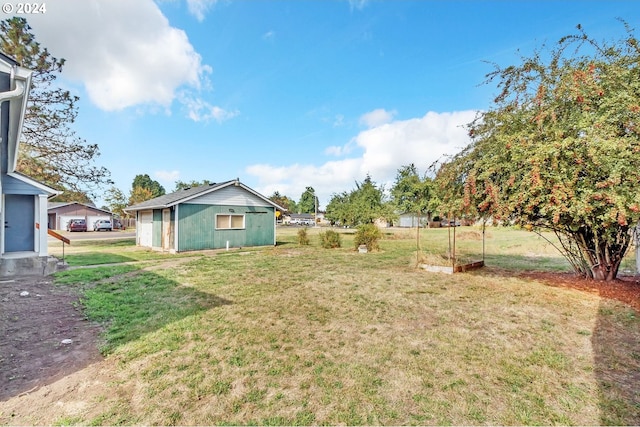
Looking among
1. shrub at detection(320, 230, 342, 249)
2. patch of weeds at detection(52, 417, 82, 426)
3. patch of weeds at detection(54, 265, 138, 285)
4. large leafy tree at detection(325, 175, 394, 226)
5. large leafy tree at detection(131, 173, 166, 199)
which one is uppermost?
large leafy tree at detection(131, 173, 166, 199)

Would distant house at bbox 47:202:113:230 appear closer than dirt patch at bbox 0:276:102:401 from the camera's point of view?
No

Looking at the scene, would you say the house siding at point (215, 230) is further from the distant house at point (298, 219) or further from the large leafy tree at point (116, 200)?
the distant house at point (298, 219)

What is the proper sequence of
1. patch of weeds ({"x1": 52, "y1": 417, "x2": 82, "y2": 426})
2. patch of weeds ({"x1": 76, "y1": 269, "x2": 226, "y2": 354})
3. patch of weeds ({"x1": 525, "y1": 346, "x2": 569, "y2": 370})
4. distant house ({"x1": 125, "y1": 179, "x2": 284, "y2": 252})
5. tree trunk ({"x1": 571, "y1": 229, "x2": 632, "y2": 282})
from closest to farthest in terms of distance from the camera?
patch of weeds ({"x1": 52, "y1": 417, "x2": 82, "y2": 426}) < patch of weeds ({"x1": 525, "y1": 346, "x2": 569, "y2": 370}) < patch of weeds ({"x1": 76, "y1": 269, "x2": 226, "y2": 354}) < tree trunk ({"x1": 571, "y1": 229, "x2": 632, "y2": 282}) < distant house ({"x1": 125, "y1": 179, "x2": 284, "y2": 252})

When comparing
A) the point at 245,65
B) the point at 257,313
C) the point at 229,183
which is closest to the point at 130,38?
the point at 245,65

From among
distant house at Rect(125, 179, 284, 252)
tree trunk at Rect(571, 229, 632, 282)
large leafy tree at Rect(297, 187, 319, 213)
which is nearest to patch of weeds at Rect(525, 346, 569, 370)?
tree trunk at Rect(571, 229, 632, 282)

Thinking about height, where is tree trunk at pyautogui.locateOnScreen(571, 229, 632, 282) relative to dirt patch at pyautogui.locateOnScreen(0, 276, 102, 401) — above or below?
above

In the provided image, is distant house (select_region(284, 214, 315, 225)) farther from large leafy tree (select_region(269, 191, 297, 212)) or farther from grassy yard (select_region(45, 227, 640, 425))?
grassy yard (select_region(45, 227, 640, 425))

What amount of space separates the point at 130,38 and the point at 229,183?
7.08m

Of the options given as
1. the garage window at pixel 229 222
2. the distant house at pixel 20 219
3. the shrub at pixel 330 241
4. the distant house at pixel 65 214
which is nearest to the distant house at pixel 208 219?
the garage window at pixel 229 222

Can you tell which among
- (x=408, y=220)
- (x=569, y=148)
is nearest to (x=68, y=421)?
(x=569, y=148)

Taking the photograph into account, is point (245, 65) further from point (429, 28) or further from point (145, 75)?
point (429, 28)

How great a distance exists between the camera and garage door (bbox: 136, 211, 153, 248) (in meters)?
15.8

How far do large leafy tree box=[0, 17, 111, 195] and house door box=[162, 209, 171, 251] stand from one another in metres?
5.17

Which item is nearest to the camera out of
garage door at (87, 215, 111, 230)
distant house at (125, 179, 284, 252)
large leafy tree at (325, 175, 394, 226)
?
distant house at (125, 179, 284, 252)
